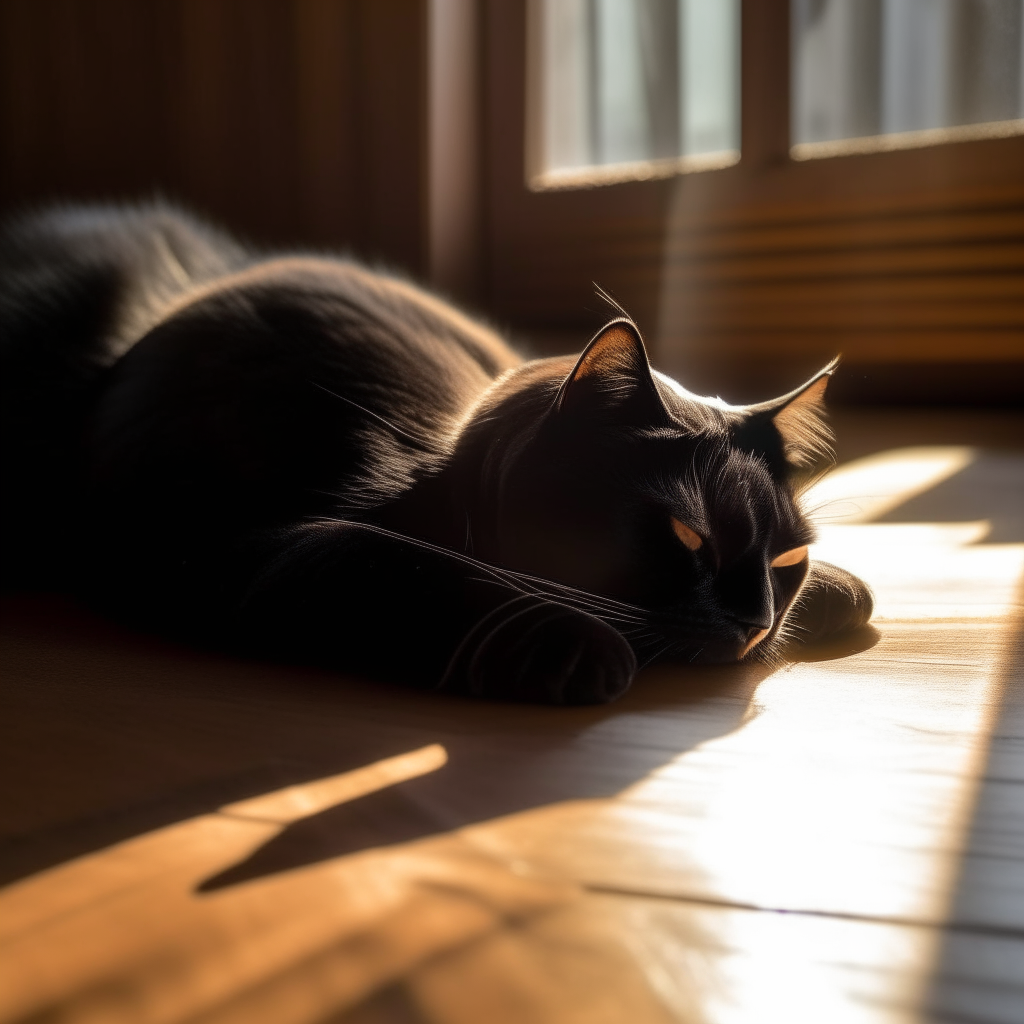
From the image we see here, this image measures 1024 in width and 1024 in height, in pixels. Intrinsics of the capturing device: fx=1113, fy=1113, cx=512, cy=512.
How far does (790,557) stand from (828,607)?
88 millimetres

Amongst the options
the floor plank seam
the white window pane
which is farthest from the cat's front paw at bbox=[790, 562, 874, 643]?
the white window pane

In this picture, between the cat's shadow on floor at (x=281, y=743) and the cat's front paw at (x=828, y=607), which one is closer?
the cat's shadow on floor at (x=281, y=743)

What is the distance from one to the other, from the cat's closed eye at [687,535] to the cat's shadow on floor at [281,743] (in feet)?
0.33

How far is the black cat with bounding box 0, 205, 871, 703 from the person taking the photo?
2.57 feet

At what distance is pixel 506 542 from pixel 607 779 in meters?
0.27

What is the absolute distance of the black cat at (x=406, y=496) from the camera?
78 centimetres

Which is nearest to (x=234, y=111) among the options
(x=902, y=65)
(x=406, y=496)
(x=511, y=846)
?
(x=902, y=65)

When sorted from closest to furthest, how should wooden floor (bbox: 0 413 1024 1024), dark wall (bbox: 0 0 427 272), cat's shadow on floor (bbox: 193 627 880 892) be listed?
→ wooden floor (bbox: 0 413 1024 1024) → cat's shadow on floor (bbox: 193 627 880 892) → dark wall (bbox: 0 0 427 272)

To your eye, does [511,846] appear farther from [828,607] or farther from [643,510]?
[828,607]

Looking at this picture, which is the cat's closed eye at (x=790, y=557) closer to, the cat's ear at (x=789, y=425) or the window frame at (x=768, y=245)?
the cat's ear at (x=789, y=425)

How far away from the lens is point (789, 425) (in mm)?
948

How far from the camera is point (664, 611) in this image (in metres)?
0.79

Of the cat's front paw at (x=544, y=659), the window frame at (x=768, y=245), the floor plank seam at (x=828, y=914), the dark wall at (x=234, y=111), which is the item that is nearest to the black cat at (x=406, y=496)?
the cat's front paw at (x=544, y=659)

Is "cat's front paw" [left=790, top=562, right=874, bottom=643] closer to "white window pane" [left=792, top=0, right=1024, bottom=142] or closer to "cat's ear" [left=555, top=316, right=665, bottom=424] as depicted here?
"cat's ear" [left=555, top=316, right=665, bottom=424]
